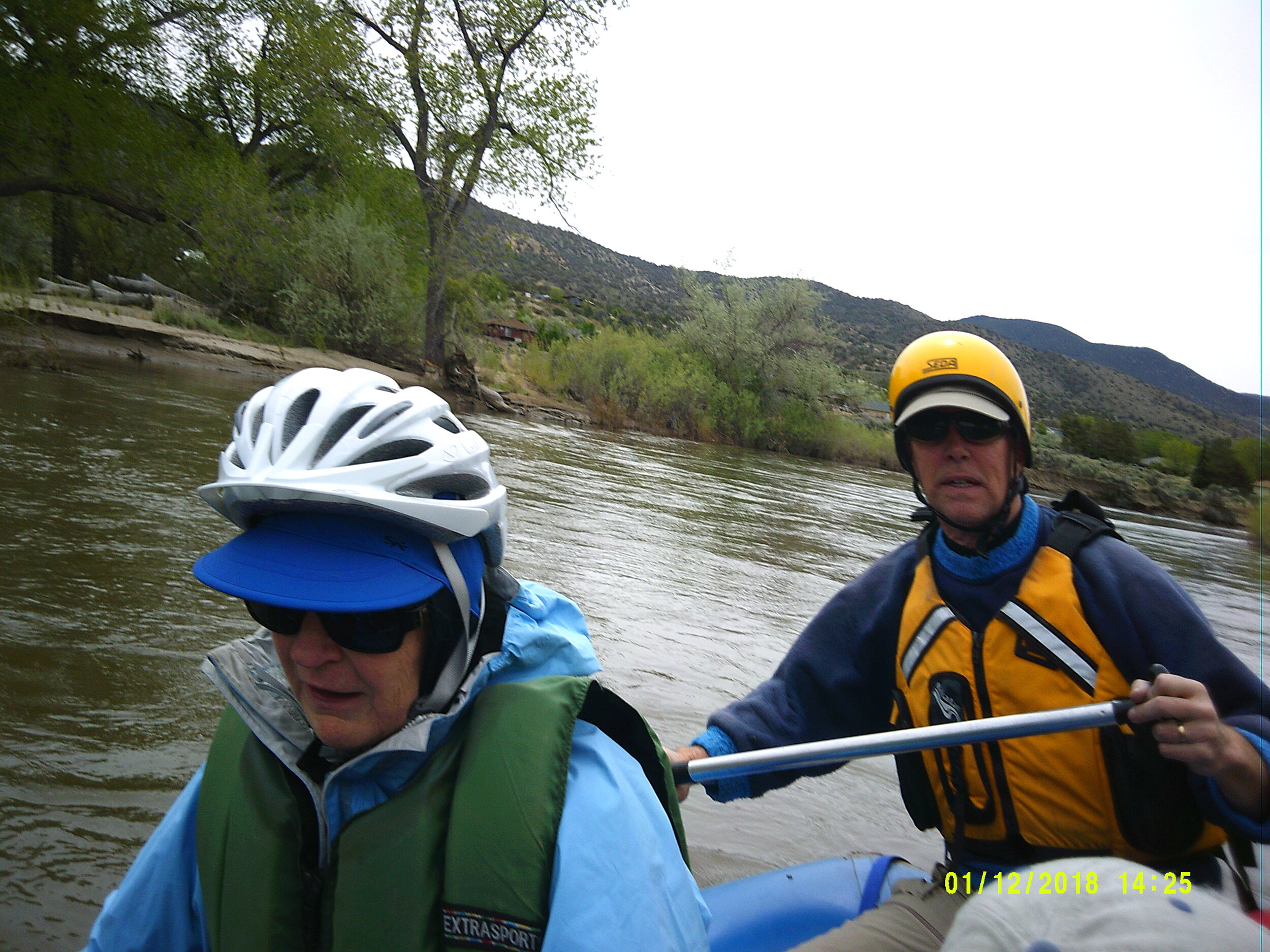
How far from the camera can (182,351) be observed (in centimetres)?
1552

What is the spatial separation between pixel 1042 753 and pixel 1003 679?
6.9 inches

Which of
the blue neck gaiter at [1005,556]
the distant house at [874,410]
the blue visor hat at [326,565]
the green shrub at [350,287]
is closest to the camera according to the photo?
the blue visor hat at [326,565]

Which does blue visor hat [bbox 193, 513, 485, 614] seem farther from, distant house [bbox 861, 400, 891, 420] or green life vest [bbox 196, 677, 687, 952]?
distant house [bbox 861, 400, 891, 420]

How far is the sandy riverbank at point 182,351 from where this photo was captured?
452 inches

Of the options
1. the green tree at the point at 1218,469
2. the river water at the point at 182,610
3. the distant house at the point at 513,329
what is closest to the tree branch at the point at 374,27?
the river water at the point at 182,610

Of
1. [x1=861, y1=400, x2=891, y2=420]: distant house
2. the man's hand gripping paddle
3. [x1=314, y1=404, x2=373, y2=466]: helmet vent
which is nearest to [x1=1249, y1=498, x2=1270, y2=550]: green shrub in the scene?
[x1=861, y1=400, x2=891, y2=420]: distant house

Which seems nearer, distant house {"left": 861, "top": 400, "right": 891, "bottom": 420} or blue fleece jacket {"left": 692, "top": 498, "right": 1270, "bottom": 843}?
blue fleece jacket {"left": 692, "top": 498, "right": 1270, "bottom": 843}

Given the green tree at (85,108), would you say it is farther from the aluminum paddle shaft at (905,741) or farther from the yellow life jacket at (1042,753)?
the yellow life jacket at (1042,753)

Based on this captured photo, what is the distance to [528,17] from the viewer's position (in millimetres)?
21938

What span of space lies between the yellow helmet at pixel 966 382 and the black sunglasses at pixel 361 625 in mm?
1475

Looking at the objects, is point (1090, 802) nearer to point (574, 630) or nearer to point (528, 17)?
point (574, 630)

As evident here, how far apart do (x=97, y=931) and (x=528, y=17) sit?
24328 millimetres

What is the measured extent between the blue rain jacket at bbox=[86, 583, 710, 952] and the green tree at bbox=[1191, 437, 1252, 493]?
2273 cm

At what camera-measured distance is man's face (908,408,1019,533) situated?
83.3 inches
